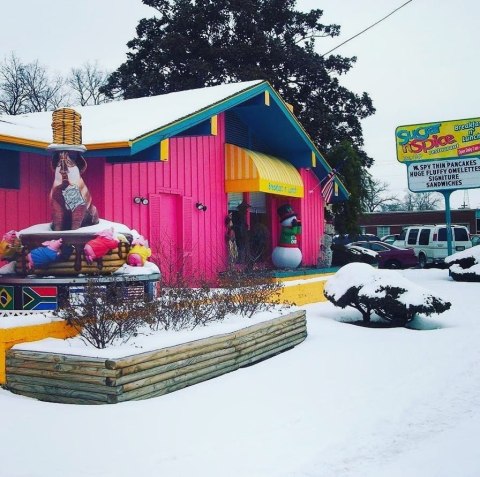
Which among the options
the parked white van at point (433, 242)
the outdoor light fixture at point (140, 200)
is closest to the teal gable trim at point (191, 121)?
the outdoor light fixture at point (140, 200)

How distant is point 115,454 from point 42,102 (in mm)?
47602

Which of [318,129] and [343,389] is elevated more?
[318,129]

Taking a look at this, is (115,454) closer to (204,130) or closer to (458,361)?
(458,361)

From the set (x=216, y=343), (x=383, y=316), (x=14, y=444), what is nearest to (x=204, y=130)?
(x=383, y=316)

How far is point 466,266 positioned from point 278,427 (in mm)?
16679

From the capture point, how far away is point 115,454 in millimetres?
4715

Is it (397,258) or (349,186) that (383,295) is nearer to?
(349,186)

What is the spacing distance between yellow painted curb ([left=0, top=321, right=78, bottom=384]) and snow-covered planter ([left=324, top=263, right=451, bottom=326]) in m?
5.83

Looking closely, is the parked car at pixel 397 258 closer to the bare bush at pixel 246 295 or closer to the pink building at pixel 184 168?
the pink building at pixel 184 168

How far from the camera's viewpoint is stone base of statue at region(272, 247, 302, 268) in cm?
1591

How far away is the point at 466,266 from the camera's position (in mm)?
20391

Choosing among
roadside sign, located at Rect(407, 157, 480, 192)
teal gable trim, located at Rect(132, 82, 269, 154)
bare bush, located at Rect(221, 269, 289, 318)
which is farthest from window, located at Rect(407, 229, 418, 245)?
bare bush, located at Rect(221, 269, 289, 318)

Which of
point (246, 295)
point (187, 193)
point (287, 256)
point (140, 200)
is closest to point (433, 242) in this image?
point (287, 256)

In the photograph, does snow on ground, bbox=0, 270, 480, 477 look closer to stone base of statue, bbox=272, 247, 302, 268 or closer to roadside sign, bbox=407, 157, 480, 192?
stone base of statue, bbox=272, 247, 302, 268
